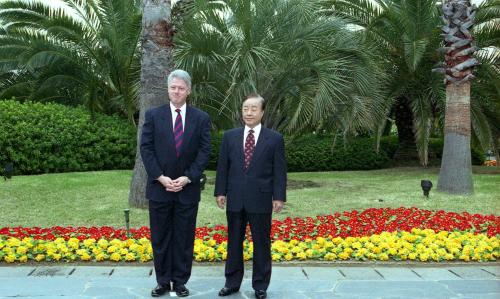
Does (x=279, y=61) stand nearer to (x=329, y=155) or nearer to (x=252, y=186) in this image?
(x=329, y=155)

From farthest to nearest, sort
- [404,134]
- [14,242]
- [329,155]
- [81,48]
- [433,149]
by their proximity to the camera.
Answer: [433,149] < [404,134] < [329,155] < [81,48] < [14,242]

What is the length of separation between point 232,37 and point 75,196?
171 inches

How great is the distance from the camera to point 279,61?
38.4 ft

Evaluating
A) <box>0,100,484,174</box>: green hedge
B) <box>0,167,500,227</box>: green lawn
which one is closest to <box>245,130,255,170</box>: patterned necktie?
<box>0,167,500,227</box>: green lawn

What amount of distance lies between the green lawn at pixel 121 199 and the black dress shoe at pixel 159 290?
318 centimetres

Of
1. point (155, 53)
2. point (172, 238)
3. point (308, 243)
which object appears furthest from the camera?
point (155, 53)

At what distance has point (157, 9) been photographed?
8.60 m

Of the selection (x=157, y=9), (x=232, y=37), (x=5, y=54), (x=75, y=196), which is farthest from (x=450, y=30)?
(x=5, y=54)

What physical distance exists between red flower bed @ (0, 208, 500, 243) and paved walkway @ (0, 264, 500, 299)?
3.36ft

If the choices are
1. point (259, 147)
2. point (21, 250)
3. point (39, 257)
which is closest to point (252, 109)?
point (259, 147)

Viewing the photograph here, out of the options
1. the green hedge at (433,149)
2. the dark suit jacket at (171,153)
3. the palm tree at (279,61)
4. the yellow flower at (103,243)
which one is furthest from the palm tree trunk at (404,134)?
the dark suit jacket at (171,153)

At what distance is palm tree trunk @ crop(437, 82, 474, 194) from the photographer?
10.6 metres

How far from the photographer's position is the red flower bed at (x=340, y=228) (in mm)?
6461

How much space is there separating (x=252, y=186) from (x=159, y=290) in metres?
1.12
